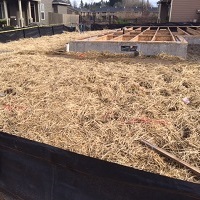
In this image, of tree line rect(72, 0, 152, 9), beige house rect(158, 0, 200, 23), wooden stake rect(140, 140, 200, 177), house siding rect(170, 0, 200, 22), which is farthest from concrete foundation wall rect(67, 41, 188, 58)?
tree line rect(72, 0, 152, 9)

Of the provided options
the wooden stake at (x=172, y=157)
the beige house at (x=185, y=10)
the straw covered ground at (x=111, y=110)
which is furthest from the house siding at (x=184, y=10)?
the wooden stake at (x=172, y=157)

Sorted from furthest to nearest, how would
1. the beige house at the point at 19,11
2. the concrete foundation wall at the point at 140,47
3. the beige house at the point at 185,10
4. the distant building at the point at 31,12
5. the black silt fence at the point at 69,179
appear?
the beige house at the point at 185,10
the distant building at the point at 31,12
the beige house at the point at 19,11
the concrete foundation wall at the point at 140,47
the black silt fence at the point at 69,179

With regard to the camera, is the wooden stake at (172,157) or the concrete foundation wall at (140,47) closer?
the wooden stake at (172,157)

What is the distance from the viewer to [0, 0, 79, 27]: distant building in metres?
22.0

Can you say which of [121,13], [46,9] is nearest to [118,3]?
[121,13]

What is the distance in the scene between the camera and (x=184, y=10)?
2458cm

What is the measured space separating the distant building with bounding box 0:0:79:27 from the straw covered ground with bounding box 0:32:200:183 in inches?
693

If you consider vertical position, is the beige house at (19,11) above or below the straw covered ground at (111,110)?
above

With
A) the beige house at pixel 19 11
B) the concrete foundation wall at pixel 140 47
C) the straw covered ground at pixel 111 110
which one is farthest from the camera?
the beige house at pixel 19 11

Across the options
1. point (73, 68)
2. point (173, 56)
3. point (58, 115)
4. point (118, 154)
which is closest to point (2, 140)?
point (118, 154)

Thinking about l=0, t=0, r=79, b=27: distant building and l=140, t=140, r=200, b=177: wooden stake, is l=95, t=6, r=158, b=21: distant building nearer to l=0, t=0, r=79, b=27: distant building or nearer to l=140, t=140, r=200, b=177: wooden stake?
l=0, t=0, r=79, b=27: distant building

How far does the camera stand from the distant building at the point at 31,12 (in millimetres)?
21950

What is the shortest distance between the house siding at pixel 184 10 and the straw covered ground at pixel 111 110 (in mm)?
20289

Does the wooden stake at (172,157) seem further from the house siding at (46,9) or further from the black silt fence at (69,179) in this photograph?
the house siding at (46,9)
